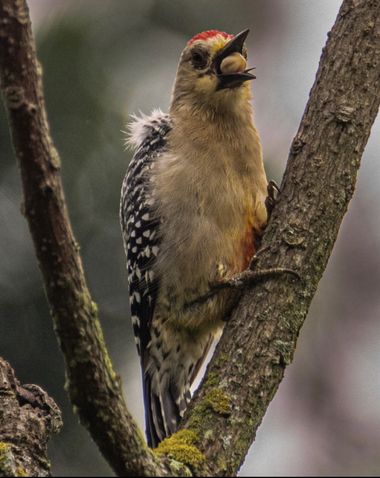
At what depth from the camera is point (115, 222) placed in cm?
793

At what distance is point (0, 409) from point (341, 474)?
12.4ft

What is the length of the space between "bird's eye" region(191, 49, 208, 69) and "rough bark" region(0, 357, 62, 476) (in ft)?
8.70

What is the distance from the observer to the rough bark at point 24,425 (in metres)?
3.69

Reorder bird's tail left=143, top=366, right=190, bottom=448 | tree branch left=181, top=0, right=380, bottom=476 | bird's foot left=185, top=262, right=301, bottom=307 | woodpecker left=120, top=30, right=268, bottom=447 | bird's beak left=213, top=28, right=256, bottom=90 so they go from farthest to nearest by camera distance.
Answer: bird's beak left=213, top=28, right=256, bottom=90 < bird's tail left=143, top=366, right=190, bottom=448 < woodpecker left=120, top=30, right=268, bottom=447 < bird's foot left=185, top=262, right=301, bottom=307 < tree branch left=181, top=0, right=380, bottom=476

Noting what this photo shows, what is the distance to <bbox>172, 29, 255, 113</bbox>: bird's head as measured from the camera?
5789mm

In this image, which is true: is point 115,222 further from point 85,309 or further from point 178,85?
point 85,309

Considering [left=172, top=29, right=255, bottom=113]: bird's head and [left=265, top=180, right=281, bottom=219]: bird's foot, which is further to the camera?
[left=172, top=29, right=255, bottom=113]: bird's head

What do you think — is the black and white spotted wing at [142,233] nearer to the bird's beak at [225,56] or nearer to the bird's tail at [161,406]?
the bird's tail at [161,406]

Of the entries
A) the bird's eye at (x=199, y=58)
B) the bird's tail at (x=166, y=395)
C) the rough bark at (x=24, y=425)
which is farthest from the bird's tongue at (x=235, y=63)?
the rough bark at (x=24, y=425)

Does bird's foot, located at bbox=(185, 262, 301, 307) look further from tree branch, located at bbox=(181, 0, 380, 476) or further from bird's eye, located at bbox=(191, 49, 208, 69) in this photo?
bird's eye, located at bbox=(191, 49, 208, 69)

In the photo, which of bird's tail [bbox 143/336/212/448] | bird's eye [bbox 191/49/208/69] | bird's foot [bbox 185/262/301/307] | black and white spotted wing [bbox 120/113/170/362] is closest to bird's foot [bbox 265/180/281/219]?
bird's foot [bbox 185/262/301/307]

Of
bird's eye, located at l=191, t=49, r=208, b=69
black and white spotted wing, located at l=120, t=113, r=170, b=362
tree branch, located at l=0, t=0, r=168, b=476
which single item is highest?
bird's eye, located at l=191, t=49, r=208, b=69

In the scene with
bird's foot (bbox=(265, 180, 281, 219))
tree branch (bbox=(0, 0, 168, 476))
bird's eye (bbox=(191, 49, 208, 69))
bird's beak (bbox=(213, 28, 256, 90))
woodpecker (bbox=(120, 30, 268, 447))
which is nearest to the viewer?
tree branch (bbox=(0, 0, 168, 476))

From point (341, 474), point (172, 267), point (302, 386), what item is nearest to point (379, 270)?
point (302, 386)
